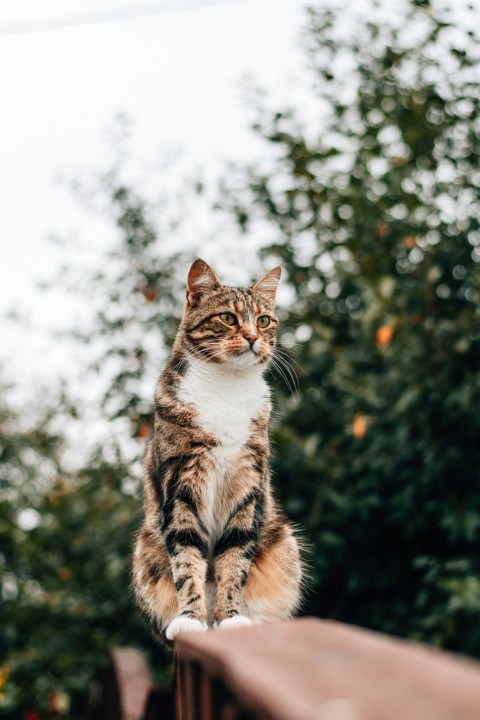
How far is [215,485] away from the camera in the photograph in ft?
7.22

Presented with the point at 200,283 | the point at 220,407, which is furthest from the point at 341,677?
the point at 200,283

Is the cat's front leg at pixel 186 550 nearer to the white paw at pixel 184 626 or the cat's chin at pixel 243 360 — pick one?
the white paw at pixel 184 626

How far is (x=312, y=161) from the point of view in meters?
4.09

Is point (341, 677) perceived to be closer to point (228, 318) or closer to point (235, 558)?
point (235, 558)

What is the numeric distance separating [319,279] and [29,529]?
91.6 inches

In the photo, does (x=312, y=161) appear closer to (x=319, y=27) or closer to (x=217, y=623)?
(x=319, y=27)

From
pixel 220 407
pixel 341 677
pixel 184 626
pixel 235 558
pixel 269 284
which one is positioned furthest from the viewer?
pixel 269 284

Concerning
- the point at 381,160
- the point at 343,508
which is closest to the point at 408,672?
the point at 343,508

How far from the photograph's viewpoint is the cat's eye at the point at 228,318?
2385 mm

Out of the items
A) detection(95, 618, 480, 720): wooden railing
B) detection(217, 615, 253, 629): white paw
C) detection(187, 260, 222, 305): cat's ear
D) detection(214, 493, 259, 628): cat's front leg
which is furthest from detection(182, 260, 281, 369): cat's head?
detection(95, 618, 480, 720): wooden railing

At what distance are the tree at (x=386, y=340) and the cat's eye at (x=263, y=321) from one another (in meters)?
1.17

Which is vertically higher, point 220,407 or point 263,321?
point 263,321

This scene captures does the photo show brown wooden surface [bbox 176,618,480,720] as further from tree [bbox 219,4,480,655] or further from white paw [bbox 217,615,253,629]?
tree [bbox 219,4,480,655]

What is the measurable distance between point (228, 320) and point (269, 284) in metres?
0.23
